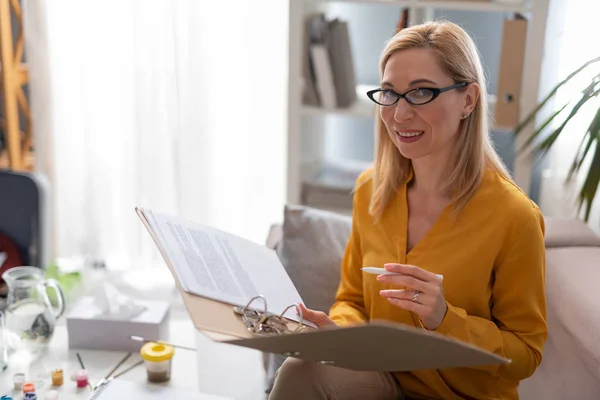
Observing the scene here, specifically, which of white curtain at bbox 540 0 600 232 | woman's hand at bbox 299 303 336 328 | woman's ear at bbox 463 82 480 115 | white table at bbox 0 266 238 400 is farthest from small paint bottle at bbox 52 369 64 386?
white curtain at bbox 540 0 600 232

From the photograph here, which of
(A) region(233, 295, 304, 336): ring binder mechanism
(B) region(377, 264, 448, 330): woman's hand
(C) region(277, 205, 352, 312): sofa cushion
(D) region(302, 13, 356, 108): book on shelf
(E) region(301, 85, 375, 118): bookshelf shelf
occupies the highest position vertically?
(D) region(302, 13, 356, 108): book on shelf

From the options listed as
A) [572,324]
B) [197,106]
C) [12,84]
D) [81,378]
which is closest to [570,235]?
[572,324]

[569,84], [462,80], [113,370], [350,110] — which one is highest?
[462,80]

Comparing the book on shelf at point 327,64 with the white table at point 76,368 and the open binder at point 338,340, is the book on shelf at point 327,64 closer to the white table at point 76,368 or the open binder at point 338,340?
the white table at point 76,368

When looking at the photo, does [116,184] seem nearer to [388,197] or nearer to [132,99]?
[132,99]

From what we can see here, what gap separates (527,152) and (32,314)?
5.09ft

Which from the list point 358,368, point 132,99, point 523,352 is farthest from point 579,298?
point 132,99

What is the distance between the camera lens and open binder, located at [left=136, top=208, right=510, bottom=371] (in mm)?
1061

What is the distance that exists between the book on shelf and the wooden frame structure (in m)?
1.17

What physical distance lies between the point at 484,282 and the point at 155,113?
5.79 feet

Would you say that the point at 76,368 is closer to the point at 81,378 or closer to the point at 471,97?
the point at 81,378

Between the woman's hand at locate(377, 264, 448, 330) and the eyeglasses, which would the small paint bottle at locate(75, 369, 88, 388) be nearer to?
the woman's hand at locate(377, 264, 448, 330)

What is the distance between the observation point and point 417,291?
132cm

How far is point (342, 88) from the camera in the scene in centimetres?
262
